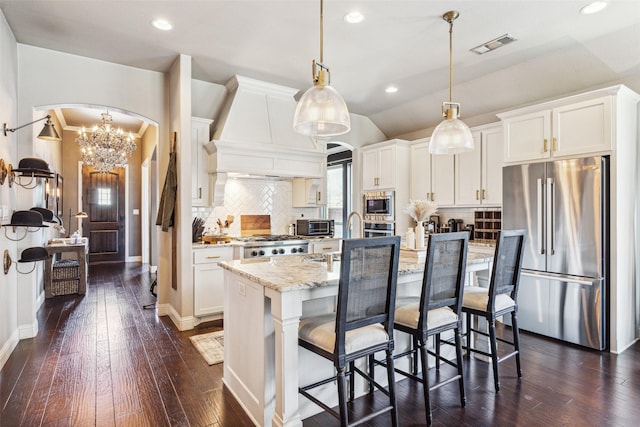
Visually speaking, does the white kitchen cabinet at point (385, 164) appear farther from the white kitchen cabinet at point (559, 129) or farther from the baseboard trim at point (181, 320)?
the baseboard trim at point (181, 320)

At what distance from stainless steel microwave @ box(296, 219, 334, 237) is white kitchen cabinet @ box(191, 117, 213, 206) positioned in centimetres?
139

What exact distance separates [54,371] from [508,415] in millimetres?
3327

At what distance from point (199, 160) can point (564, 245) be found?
4.06m

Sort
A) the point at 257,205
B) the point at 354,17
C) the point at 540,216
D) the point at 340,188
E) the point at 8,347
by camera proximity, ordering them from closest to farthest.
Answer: the point at 354,17 < the point at 8,347 < the point at 540,216 < the point at 257,205 < the point at 340,188

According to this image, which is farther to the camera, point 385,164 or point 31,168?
point 385,164

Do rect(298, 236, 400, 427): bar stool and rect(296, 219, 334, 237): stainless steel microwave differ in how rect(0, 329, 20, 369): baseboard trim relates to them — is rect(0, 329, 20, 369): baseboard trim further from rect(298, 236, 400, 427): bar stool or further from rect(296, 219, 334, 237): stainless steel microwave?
rect(296, 219, 334, 237): stainless steel microwave

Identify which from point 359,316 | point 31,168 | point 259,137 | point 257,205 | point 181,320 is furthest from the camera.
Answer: point 257,205

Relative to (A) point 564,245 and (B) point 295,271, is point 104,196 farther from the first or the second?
(A) point 564,245

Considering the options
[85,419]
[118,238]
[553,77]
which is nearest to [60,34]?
[85,419]

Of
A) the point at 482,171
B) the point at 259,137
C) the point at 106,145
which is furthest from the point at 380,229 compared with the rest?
the point at 106,145

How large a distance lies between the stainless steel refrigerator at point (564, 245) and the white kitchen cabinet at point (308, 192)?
2485mm

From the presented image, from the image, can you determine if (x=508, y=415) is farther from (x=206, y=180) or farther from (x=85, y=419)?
(x=206, y=180)

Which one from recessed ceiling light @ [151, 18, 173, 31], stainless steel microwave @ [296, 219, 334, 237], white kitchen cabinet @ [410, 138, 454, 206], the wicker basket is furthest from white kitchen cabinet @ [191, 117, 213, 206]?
white kitchen cabinet @ [410, 138, 454, 206]

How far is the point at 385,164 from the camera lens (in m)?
5.50
